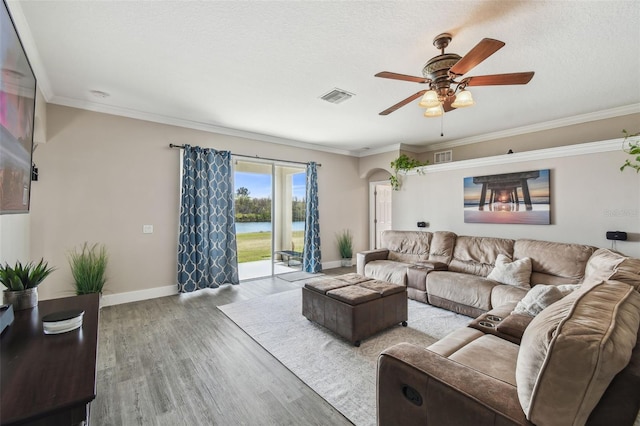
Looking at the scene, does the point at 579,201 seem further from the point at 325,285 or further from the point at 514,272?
the point at 325,285

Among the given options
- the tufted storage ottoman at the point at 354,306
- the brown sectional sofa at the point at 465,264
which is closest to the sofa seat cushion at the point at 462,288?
the brown sectional sofa at the point at 465,264

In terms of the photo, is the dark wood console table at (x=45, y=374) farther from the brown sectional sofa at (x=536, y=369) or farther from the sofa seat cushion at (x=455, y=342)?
A: the sofa seat cushion at (x=455, y=342)

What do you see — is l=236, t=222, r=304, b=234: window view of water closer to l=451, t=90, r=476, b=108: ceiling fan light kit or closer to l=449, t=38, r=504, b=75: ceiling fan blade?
l=451, t=90, r=476, b=108: ceiling fan light kit

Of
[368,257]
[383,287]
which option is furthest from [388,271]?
[383,287]

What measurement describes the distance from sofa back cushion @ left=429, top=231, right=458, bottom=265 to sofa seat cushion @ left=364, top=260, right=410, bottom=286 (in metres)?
0.53

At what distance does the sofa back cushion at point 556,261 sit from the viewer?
3.30 metres

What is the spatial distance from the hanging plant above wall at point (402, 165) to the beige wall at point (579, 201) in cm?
70

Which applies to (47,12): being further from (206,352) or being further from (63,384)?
(206,352)

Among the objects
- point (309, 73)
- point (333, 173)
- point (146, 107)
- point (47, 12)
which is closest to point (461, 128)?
point (333, 173)

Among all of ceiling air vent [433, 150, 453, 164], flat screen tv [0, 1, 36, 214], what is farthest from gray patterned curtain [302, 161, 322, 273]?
flat screen tv [0, 1, 36, 214]

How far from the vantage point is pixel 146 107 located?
3.96 meters

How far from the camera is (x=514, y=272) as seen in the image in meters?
3.50

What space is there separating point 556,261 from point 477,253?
0.94 meters

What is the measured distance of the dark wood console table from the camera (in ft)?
2.75
